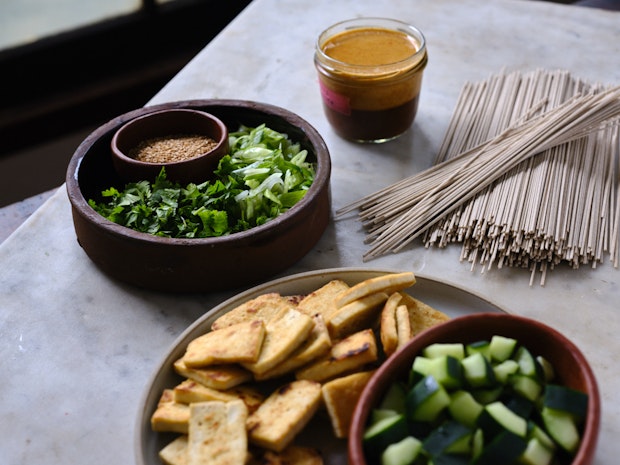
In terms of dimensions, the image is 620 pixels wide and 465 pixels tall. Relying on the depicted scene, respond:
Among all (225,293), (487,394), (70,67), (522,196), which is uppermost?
(487,394)

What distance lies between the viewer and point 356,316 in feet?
3.96

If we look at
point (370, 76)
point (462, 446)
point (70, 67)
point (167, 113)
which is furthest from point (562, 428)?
point (70, 67)

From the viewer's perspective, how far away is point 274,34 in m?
2.38

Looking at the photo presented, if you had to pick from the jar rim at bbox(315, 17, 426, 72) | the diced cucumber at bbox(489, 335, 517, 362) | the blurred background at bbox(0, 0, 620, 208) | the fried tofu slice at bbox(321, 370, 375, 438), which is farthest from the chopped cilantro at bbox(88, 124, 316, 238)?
the blurred background at bbox(0, 0, 620, 208)

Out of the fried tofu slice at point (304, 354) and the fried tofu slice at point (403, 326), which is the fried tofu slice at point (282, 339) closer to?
the fried tofu slice at point (304, 354)

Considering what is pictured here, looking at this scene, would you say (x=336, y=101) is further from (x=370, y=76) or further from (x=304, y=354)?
(x=304, y=354)

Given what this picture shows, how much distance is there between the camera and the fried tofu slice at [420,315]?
1225mm

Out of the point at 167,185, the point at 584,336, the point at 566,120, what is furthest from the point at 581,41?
the point at 167,185

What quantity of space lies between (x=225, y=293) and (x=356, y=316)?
36 centimetres

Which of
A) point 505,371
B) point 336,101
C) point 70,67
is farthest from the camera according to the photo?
point 70,67

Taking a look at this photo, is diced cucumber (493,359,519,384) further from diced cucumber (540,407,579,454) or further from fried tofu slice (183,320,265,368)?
fried tofu slice (183,320,265,368)

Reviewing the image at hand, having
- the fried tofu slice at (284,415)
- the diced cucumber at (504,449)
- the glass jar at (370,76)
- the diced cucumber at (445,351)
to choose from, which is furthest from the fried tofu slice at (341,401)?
the glass jar at (370,76)

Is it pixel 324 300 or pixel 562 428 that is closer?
pixel 562 428

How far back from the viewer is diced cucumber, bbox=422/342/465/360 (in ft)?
3.39
